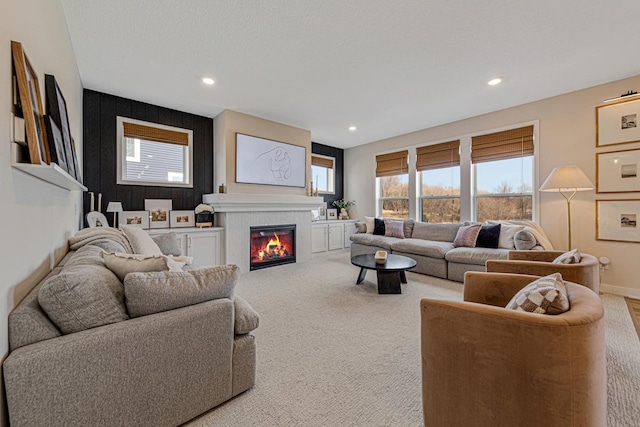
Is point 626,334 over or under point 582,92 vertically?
under

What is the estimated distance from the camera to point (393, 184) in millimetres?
5965

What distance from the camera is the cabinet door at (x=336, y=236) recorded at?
596 centimetres

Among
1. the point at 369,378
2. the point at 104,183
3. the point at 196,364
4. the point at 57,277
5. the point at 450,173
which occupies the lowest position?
the point at 369,378

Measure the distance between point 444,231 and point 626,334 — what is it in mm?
2499

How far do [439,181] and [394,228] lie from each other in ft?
4.19

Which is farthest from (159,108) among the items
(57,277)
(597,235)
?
(597,235)

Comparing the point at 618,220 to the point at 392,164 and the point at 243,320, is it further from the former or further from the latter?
the point at 243,320

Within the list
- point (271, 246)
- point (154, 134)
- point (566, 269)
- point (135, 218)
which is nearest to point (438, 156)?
point (566, 269)

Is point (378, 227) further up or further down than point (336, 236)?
further up

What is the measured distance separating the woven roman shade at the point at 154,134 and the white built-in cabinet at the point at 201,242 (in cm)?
141

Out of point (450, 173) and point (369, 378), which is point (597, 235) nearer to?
point (450, 173)

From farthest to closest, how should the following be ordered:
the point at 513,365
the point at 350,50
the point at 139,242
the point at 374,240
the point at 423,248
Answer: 1. the point at 374,240
2. the point at 423,248
3. the point at 350,50
4. the point at 139,242
5. the point at 513,365

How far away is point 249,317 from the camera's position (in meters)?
1.56

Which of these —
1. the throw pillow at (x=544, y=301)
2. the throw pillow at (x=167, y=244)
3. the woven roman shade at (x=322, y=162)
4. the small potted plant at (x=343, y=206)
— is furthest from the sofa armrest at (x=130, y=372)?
the small potted plant at (x=343, y=206)
